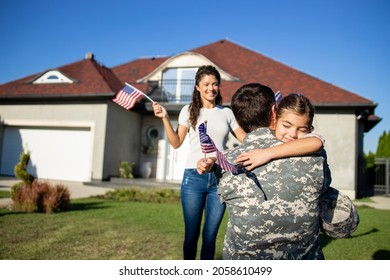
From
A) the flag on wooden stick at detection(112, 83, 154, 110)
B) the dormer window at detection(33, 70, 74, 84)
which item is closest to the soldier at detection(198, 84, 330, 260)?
the flag on wooden stick at detection(112, 83, 154, 110)

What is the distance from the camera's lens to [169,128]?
240 centimetres

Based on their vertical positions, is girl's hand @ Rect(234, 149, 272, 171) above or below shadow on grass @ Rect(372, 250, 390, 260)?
above

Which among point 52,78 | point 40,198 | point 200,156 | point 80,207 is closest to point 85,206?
point 80,207

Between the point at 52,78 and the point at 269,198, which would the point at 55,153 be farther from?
the point at 269,198

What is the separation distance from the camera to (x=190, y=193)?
249 centimetres

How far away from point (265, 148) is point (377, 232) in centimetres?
513

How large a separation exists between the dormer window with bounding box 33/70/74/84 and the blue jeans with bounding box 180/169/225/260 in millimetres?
13071

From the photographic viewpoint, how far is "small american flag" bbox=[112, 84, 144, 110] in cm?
269

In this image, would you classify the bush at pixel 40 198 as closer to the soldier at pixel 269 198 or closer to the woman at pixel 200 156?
the woman at pixel 200 156

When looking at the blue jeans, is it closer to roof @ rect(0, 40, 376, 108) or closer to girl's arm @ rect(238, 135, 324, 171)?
girl's arm @ rect(238, 135, 324, 171)

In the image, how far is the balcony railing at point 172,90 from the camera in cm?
1394

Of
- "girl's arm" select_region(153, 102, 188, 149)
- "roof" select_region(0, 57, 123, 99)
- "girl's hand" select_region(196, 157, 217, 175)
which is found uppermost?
"roof" select_region(0, 57, 123, 99)

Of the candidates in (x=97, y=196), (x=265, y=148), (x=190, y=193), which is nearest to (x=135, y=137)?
(x=97, y=196)
